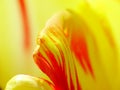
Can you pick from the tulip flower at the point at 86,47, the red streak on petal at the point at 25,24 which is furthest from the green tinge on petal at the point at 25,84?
the red streak on petal at the point at 25,24

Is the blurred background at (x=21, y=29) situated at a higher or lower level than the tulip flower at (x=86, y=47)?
higher

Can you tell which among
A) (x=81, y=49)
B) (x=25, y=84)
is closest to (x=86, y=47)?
(x=81, y=49)

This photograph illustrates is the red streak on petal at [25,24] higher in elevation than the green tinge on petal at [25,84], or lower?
higher

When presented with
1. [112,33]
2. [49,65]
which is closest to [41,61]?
[49,65]

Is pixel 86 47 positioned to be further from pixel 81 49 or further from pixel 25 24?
pixel 25 24

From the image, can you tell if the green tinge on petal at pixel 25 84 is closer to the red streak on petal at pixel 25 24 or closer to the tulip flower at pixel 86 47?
the tulip flower at pixel 86 47

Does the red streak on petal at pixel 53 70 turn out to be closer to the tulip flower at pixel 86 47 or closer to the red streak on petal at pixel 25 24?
the tulip flower at pixel 86 47

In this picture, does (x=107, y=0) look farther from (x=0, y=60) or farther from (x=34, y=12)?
(x=0, y=60)

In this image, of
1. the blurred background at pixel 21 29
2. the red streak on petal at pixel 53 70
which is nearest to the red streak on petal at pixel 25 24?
the blurred background at pixel 21 29

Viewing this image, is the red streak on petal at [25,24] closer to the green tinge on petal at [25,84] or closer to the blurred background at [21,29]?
the blurred background at [21,29]

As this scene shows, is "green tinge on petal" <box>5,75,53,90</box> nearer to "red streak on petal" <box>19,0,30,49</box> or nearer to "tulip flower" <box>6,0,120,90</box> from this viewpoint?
"tulip flower" <box>6,0,120,90</box>
